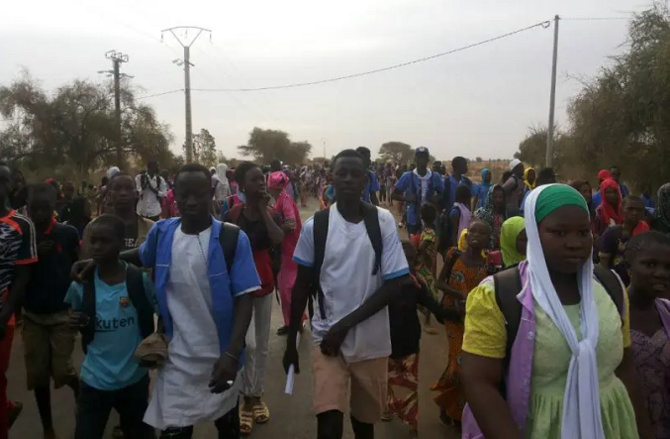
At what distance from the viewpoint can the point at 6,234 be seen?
338 cm

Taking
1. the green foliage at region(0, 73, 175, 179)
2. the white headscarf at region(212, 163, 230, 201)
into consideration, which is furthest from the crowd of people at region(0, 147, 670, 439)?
the green foliage at region(0, 73, 175, 179)

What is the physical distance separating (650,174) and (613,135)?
175cm

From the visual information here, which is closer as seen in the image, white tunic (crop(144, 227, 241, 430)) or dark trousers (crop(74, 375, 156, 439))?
white tunic (crop(144, 227, 241, 430))

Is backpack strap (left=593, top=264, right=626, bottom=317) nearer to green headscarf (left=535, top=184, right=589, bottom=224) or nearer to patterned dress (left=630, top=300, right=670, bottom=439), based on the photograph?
green headscarf (left=535, top=184, right=589, bottom=224)

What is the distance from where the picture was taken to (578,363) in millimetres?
1777

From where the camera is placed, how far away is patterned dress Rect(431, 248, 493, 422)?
4012mm

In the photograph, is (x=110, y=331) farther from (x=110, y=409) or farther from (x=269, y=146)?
(x=269, y=146)

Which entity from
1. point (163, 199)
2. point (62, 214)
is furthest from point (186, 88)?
point (62, 214)

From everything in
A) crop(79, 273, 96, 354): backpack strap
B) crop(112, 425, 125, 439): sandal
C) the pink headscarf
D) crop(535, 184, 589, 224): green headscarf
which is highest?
crop(535, 184, 589, 224): green headscarf

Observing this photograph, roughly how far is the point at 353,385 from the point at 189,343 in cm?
98

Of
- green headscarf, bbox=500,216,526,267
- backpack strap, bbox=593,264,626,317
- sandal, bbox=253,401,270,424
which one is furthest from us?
sandal, bbox=253,401,270,424

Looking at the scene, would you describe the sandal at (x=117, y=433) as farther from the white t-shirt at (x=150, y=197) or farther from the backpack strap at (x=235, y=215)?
the white t-shirt at (x=150, y=197)

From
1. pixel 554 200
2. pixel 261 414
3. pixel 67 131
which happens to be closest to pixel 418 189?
pixel 261 414

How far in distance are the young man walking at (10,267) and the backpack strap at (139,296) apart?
901 mm
